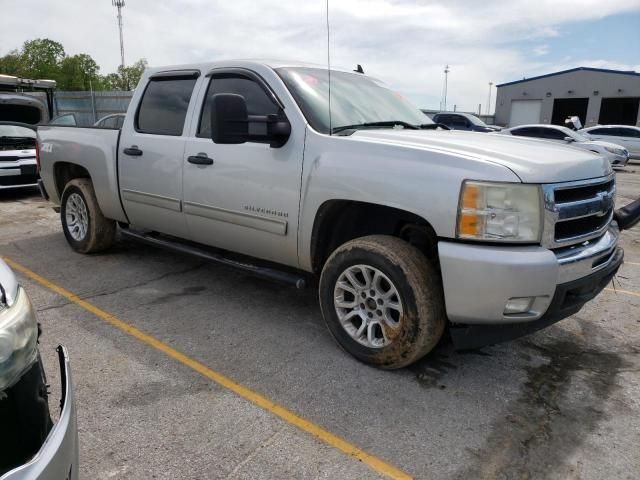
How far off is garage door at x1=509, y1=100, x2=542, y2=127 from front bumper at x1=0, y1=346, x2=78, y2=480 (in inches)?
1705

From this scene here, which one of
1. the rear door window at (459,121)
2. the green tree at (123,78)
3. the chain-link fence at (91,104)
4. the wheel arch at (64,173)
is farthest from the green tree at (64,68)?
the wheel arch at (64,173)

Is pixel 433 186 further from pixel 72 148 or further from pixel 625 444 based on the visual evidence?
pixel 72 148

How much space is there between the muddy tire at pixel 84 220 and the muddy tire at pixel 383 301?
3215 millimetres

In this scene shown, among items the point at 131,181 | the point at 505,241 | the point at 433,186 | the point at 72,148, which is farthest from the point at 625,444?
the point at 72,148

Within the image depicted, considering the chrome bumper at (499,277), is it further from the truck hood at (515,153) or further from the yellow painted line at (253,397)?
the yellow painted line at (253,397)

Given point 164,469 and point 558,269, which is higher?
point 558,269

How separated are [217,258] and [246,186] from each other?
31.1 inches

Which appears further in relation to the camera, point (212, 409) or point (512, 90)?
point (512, 90)

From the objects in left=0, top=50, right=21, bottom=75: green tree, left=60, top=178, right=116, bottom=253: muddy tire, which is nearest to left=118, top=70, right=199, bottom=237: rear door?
left=60, top=178, right=116, bottom=253: muddy tire

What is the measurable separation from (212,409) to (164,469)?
51 cm

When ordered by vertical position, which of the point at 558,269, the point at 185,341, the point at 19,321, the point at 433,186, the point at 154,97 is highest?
the point at 154,97

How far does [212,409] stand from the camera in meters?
2.90

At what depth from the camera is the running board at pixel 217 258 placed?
3807 millimetres

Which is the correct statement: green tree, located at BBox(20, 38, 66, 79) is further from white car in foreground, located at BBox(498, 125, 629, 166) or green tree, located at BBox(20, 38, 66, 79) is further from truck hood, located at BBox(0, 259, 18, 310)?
truck hood, located at BBox(0, 259, 18, 310)
